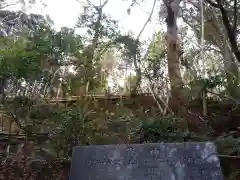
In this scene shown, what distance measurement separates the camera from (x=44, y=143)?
6.57m

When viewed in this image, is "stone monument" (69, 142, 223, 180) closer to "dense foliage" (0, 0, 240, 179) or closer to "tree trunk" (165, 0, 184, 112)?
"dense foliage" (0, 0, 240, 179)

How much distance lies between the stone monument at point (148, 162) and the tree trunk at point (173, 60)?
188 inches

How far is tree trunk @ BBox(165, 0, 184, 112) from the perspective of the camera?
8.45 m

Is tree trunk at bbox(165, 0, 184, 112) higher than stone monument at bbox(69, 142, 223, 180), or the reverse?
tree trunk at bbox(165, 0, 184, 112)

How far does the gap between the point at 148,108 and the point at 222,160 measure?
3.83 meters

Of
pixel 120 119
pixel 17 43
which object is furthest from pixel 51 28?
pixel 120 119

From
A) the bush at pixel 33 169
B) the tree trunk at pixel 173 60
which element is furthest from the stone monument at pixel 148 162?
the tree trunk at pixel 173 60

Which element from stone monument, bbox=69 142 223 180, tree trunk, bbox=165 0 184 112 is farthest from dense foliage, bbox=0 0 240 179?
stone monument, bbox=69 142 223 180

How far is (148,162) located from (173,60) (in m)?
5.73

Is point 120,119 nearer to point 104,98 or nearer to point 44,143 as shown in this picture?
point 44,143

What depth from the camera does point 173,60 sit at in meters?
→ 8.91

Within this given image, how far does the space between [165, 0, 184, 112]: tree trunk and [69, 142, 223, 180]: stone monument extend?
4.76m

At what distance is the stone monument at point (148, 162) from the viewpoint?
341 cm

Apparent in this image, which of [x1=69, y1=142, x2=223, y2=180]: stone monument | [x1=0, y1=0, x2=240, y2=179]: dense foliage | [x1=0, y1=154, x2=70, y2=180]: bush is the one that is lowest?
[x1=0, y1=154, x2=70, y2=180]: bush
